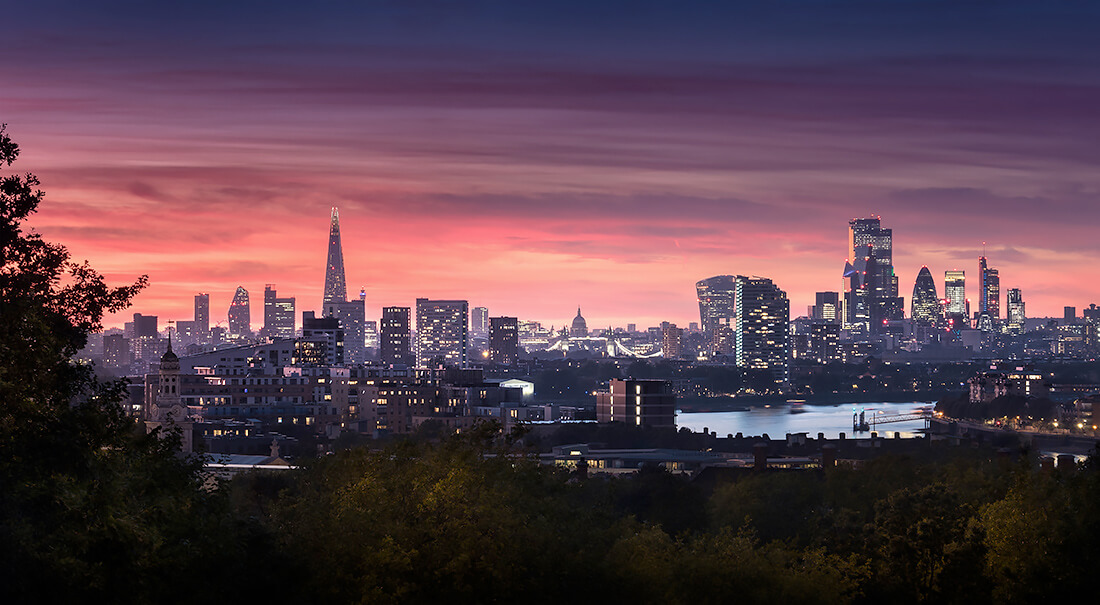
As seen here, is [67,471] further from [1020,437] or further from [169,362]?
[1020,437]

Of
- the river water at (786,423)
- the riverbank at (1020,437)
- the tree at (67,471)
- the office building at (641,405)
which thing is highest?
the tree at (67,471)

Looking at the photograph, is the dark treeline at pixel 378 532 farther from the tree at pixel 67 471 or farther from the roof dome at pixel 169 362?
the roof dome at pixel 169 362

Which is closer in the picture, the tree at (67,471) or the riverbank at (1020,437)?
the tree at (67,471)

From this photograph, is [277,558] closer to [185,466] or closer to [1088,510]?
[185,466]

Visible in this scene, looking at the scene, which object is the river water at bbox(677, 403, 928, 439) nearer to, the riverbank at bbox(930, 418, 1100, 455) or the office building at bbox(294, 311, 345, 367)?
the riverbank at bbox(930, 418, 1100, 455)

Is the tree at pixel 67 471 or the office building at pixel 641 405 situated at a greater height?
the tree at pixel 67 471

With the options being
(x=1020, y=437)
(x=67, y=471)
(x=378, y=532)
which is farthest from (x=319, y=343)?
(x=67, y=471)

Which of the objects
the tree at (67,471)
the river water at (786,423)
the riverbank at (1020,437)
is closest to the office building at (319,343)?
the river water at (786,423)
